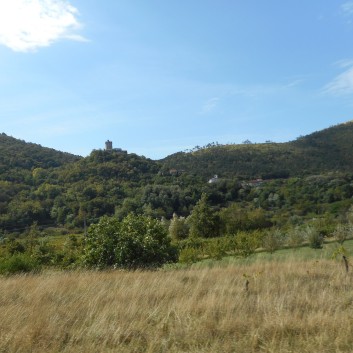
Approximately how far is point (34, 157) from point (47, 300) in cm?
7902

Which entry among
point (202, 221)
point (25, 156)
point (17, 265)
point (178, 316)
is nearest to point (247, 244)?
point (17, 265)

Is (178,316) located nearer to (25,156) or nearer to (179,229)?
(179,229)

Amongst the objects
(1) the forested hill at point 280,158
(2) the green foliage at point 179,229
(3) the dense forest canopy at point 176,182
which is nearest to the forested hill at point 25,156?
(3) the dense forest canopy at point 176,182

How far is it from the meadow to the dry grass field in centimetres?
1

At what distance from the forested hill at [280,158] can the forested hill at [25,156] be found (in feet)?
77.1

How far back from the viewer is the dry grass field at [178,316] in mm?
3912

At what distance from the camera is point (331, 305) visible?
4980 mm

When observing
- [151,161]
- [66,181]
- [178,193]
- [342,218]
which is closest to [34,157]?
[66,181]

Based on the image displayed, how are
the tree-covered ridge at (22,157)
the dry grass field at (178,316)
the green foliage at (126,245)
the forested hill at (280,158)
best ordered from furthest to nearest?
the forested hill at (280,158), the tree-covered ridge at (22,157), the green foliage at (126,245), the dry grass field at (178,316)

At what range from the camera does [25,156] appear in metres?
76.7

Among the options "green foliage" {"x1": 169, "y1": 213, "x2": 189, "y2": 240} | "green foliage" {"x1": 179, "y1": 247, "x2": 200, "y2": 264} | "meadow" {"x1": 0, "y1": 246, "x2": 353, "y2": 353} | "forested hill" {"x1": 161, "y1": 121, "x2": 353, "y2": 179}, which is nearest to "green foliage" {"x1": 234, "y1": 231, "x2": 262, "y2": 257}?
"green foliage" {"x1": 179, "y1": 247, "x2": 200, "y2": 264}

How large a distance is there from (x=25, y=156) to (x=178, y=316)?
7752 centimetres

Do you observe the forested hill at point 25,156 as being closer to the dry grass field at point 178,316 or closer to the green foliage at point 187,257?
the green foliage at point 187,257

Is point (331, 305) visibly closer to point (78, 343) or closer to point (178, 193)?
point (78, 343)
